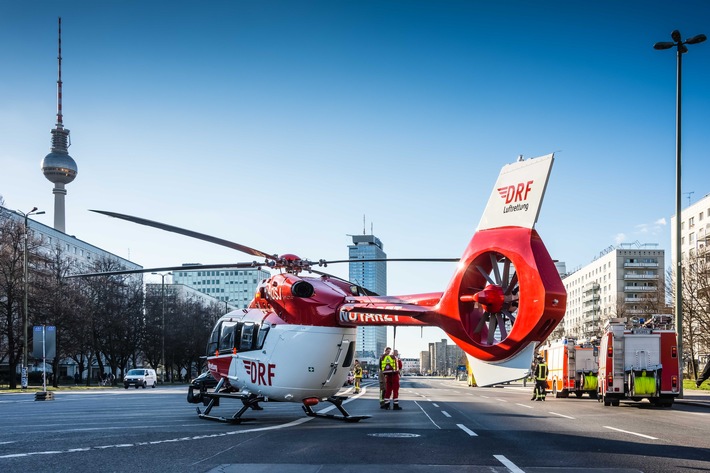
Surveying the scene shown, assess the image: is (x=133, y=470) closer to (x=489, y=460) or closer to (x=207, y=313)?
(x=489, y=460)

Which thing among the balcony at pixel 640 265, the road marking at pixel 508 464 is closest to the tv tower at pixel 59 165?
the balcony at pixel 640 265

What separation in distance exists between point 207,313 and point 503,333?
79623 millimetres

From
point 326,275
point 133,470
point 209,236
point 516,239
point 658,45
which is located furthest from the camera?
point 658,45

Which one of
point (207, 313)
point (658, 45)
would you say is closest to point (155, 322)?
point (207, 313)

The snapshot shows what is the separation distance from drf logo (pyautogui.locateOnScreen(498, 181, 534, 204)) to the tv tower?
12161 cm

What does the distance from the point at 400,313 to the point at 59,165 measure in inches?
4760

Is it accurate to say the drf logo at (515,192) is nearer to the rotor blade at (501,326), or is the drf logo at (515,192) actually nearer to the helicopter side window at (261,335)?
the rotor blade at (501,326)

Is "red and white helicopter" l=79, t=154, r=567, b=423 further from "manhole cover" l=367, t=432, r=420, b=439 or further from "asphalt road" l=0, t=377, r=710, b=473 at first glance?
"manhole cover" l=367, t=432, r=420, b=439

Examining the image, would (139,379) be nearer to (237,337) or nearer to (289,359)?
(237,337)

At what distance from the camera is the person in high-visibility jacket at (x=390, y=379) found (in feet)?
72.5

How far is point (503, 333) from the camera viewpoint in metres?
12.1

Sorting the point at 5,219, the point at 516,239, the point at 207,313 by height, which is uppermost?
the point at 5,219

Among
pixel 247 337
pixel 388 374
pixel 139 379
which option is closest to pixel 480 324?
pixel 247 337

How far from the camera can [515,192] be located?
12.3 m
